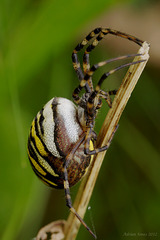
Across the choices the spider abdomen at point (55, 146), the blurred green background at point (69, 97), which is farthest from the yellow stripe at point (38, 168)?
the blurred green background at point (69, 97)

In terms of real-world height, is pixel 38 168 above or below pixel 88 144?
below

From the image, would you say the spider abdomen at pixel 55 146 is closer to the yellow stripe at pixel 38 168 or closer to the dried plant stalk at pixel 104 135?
the yellow stripe at pixel 38 168

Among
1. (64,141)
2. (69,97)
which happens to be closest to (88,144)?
(64,141)

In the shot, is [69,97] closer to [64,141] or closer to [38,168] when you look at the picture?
[64,141]

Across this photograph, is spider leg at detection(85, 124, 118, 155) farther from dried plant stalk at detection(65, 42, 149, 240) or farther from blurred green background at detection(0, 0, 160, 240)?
blurred green background at detection(0, 0, 160, 240)

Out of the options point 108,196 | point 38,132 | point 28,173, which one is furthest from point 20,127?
point 108,196

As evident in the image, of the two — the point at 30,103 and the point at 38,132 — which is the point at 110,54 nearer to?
the point at 30,103

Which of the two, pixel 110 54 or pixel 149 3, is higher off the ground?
pixel 149 3

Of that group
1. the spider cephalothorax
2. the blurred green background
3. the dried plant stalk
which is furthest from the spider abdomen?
the blurred green background
